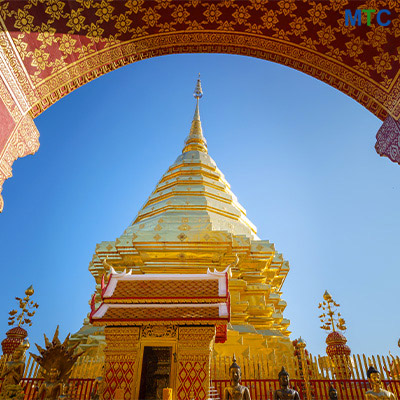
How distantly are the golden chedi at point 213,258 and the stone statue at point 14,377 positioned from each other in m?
3.12

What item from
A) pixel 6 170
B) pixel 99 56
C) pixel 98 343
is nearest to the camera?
pixel 6 170

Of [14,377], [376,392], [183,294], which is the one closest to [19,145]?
[183,294]

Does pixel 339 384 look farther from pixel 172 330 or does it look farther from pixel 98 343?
pixel 98 343

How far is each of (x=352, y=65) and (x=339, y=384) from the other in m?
6.20

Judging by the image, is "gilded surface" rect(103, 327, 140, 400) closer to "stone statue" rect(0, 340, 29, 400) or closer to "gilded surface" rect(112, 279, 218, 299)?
"gilded surface" rect(112, 279, 218, 299)

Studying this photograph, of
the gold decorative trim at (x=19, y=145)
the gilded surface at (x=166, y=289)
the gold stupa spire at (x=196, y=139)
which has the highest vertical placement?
the gold stupa spire at (x=196, y=139)

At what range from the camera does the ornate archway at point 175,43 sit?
16.3 feet

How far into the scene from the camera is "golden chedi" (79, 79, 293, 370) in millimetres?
9586

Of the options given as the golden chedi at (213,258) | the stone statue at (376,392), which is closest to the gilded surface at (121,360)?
the golden chedi at (213,258)

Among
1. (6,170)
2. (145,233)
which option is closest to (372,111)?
(6,170)

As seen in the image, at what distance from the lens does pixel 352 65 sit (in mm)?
5617

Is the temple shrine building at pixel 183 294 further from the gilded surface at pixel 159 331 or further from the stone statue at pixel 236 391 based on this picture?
the stone statue at pixel 236 391

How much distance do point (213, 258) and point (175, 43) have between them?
288 inches

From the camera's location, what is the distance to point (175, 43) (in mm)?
6461
